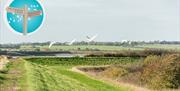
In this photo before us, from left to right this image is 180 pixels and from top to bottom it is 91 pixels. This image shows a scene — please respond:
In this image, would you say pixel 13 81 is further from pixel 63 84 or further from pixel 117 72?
pixel 117 72

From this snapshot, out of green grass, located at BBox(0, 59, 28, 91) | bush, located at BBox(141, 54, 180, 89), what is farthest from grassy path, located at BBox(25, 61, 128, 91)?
bush, located at BBox(141, 54, 180, 89)

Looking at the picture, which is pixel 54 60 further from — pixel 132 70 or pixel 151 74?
pixel 151 74

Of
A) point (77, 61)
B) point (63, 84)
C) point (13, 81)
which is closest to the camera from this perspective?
point (63, 84)

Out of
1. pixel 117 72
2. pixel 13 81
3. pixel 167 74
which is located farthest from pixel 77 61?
pixel 13 81

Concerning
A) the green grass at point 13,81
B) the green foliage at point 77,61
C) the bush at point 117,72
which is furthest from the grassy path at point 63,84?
the green foliage at point 77,61

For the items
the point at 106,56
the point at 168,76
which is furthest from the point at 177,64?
the point at 106,56

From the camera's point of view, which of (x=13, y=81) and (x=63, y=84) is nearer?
(x=63, y=84)

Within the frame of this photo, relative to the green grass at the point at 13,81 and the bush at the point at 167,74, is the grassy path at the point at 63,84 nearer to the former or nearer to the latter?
the green grass at the point at 13,81

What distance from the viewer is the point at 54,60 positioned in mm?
108938

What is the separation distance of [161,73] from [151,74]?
95.3 inches

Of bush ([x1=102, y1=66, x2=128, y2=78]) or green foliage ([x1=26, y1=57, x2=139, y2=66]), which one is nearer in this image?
bush ([x1=102, y1=66, x2=128, y2=78])

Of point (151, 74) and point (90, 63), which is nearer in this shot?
point (151, 74)

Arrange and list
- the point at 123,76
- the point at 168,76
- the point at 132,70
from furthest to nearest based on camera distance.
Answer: the point at 132,70, the point at 123,76, the point at 168,76

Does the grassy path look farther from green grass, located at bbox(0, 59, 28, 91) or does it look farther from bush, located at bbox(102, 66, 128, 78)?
bush, located at bbox(102, 66, 128, 78)
